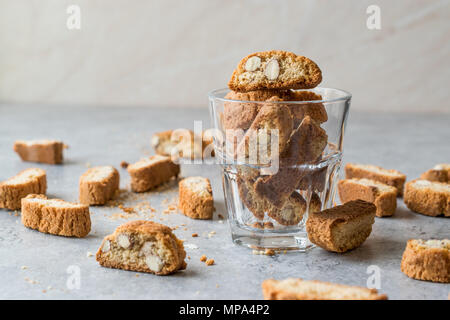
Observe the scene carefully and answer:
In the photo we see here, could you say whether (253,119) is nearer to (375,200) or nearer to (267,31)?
(375,200)

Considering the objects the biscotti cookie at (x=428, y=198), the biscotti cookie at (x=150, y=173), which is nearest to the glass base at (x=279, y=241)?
the biscotti cookie at (x=428, y=198)

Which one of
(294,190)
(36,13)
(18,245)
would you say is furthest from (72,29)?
(294,190)

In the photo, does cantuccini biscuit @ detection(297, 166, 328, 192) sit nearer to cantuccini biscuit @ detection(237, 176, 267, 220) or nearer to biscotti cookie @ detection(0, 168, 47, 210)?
cantuccini biscuit @ detection(237, 176, 267, 220)

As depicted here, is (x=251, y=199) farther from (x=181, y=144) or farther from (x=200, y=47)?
(x=200, y=47)

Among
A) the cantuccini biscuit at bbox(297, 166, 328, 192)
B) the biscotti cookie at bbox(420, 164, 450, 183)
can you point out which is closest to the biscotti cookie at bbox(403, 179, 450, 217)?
the biscotti cookie at bbox(420, 164, 450, 183)

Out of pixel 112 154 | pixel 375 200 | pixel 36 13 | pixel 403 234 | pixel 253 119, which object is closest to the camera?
pixel 253 119

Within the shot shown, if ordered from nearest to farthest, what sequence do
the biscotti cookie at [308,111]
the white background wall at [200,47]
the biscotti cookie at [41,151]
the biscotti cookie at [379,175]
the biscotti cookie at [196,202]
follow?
the biscotti cookie at [308,111]
the biscotti cookie at [196,202]
the biscotti cookie at [379,175]
the biscotti cookie at [41,151]
the white background wall at [200,47]

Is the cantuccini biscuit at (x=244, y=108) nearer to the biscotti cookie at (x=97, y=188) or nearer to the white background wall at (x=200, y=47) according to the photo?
the biscotti cookie at (x=97, y=188)
